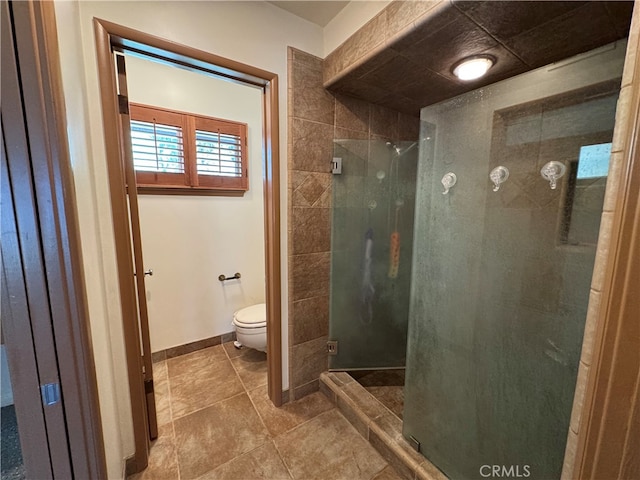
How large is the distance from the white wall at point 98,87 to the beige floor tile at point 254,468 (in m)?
0.44

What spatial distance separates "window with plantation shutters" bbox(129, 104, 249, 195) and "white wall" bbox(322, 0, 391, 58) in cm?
111

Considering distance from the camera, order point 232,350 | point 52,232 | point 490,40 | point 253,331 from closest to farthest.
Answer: point 52,232 → point 490,40 → point 253,331 → point 232,350

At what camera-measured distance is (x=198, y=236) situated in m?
2.17

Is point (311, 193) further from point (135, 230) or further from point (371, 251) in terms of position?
point (135, 230)

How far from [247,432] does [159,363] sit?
1.13 meters

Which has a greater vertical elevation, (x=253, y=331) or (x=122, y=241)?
(x=122, y=241)

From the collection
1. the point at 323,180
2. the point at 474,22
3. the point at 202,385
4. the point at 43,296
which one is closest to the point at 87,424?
the point at 43,296

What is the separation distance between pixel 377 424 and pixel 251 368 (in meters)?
1.10

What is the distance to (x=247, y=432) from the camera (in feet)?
4.72

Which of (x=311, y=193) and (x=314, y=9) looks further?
(x=311, y=193)

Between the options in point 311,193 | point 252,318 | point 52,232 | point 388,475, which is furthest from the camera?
point 252,318

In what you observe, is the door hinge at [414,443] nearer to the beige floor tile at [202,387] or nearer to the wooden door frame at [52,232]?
the beige floor tile at [202,387]

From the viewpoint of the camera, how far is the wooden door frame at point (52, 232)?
0.55 meters

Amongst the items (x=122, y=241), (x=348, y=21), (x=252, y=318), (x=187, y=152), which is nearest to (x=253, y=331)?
(x=252, y=318)
